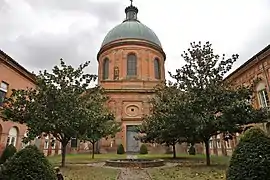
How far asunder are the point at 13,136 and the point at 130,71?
19307mm

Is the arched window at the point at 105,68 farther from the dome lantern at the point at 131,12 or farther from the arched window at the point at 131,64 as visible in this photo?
the dome lantern at the point at 131,12

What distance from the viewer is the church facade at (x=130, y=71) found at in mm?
31616

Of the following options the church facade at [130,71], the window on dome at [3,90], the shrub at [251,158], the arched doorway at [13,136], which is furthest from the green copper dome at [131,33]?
the shrub at [251,158]

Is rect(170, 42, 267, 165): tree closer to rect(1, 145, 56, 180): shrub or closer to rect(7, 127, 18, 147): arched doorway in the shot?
rect(1, 145, 56, 180): shrub

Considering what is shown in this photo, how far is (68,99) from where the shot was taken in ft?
44.8

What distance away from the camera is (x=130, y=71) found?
120 ft

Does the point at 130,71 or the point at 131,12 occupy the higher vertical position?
the point at 131,12

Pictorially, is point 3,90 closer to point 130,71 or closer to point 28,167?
point 28,167

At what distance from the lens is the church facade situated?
104ft

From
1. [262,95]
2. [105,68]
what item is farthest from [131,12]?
[262,95]

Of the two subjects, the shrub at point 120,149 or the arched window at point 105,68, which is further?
the arched window at point 105,68

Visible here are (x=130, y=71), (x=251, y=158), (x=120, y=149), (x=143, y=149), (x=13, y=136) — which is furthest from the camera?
(x=130, y=71)

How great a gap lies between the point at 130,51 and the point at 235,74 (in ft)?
55.7

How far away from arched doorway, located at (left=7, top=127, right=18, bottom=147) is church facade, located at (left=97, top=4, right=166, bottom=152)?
36.6 feet
